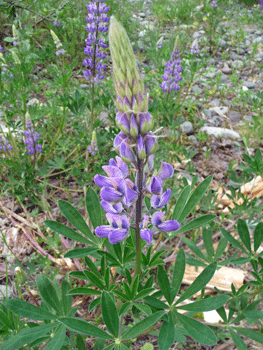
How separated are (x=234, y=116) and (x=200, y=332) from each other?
339 centimetres

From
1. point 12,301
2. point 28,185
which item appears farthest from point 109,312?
point 28,185

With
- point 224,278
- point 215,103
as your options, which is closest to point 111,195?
point 224,278

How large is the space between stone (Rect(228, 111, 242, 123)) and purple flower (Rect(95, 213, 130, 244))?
10.6ft

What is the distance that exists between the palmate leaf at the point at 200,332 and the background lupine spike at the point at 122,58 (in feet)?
2.98

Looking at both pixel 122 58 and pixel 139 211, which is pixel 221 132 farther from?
pixel 122 58

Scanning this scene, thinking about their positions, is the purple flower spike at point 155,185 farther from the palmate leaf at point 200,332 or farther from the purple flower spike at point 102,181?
the palmate leaf at point 200,332

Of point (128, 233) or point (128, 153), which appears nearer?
point (128, 153)

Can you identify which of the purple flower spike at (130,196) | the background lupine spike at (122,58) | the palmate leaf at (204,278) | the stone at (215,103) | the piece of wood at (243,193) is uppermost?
the background lupine spike at (122,58)

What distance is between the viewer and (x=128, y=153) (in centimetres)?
107

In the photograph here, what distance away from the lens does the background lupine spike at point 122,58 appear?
955mm

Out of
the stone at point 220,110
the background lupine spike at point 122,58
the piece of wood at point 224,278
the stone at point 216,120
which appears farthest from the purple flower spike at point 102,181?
the stone at point 220,110

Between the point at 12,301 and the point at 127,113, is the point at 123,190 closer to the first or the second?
the point at 127,113

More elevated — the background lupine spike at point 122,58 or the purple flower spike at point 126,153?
the background lupine spike at point 122,58

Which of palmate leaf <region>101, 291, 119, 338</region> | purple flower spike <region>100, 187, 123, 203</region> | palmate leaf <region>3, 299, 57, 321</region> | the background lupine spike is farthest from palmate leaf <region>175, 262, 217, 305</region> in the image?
the background lupine spike
